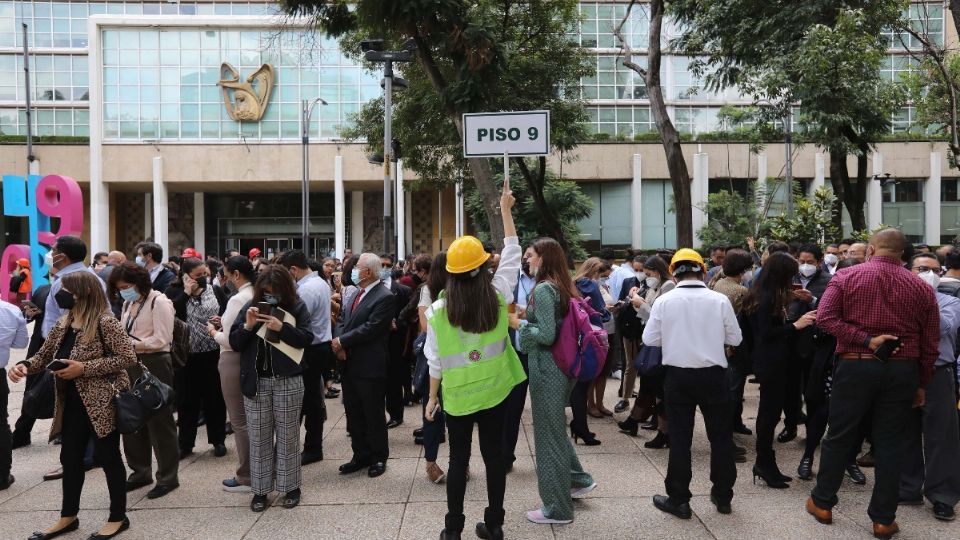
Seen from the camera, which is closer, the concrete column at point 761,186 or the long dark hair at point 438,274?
the long dark hair at point 438,274

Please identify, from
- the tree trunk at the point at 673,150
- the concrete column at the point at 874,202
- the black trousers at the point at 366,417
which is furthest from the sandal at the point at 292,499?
the concrete column at the point at 874,202

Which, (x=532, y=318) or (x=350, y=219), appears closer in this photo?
(x=532, y=318)

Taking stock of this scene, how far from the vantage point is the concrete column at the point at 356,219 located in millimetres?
42688

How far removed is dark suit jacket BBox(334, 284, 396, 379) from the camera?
6.14m

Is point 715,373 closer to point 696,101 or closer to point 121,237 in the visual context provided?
point 696,101

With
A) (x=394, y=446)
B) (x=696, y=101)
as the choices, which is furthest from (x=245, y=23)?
(x=394, y=446)

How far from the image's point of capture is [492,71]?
13.0 meters

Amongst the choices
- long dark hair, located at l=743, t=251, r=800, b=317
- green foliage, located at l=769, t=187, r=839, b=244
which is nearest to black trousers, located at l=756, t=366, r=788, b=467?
long dark hair, located at l=743, t=251, r=800, b=317

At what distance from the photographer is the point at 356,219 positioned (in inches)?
1688

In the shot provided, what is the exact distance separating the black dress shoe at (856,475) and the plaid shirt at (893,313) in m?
1.44

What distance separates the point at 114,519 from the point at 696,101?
Answer: 38452 mm

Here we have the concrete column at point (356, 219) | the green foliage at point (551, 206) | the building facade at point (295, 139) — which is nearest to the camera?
the green foliage at point (551, 206)

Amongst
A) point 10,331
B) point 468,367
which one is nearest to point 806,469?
point 468,367

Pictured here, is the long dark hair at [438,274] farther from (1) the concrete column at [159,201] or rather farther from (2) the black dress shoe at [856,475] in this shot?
(1) the concrete column at [159,201]
